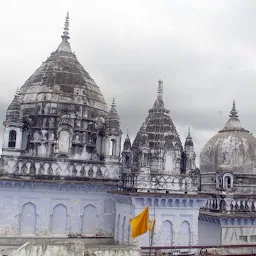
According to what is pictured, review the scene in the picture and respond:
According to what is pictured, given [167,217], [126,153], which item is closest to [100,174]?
[126,153]

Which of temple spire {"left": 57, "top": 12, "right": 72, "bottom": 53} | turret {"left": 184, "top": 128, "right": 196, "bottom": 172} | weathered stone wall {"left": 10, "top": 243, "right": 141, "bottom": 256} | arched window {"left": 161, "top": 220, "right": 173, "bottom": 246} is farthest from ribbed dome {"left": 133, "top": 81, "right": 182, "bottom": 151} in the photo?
weathered stone wall {"left": 10, "top": 243, "right": 141, "bottom": 256}

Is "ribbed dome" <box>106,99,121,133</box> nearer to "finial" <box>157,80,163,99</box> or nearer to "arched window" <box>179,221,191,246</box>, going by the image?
"finial" <box>157,80,163,99</box>

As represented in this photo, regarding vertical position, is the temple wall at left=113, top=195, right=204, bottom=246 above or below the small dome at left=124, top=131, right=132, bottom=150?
below

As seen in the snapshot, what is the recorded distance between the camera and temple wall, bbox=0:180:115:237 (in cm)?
2169

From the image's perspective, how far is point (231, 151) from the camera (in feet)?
87.9

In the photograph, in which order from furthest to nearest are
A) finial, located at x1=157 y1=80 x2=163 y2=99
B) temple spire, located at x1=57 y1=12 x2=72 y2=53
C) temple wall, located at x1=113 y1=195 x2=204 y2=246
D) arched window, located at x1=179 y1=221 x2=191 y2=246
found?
temple spire, located at x1=57 y1=12 x2=72 y2=53 → finial, located at x1=157 y1=80 x2=163 y2=99 → arched window, located at x1=179 y1=221 x2=191 y2=246 → temple wall, located at x1=113 y1=195 x2=204 y2=246

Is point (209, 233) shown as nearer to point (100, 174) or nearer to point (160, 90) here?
point (100, 174)

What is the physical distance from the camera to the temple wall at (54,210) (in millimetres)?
21688

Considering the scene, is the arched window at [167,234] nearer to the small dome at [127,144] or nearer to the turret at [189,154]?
the turret at [189,154]

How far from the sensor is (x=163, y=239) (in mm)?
19625

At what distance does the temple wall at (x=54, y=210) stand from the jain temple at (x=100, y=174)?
0.06m

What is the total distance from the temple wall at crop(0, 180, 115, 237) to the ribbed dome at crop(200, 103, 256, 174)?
841 cm

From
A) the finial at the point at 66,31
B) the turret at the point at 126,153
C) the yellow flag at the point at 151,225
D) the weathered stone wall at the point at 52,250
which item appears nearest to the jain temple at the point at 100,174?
the turret at the point at 126,153

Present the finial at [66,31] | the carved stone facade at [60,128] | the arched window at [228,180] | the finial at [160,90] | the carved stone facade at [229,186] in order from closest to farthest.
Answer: the carved stone facade at [60,128], the carved stone facade at [229,186], the finial at [160,90], the arched window at [228,180], the finial at [66,31]
